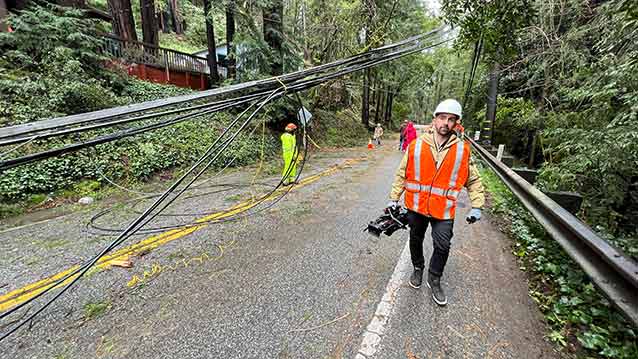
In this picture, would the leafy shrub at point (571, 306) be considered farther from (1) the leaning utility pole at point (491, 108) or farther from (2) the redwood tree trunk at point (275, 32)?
(2) the redwood tree trunk at point (275, 32)

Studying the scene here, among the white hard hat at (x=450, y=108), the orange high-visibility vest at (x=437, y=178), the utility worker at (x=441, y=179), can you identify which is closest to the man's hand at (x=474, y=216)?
the utility worker at (x=441, y=179)

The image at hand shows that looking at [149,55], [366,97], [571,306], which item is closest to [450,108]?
[571,306]

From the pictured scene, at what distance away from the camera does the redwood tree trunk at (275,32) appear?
10.9 meters

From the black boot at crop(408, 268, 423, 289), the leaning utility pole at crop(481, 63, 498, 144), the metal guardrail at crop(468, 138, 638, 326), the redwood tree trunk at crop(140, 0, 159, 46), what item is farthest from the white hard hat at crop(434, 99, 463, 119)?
the redwood tree trunk at crop(140, 0, 159, 46)

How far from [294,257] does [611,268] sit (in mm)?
2925

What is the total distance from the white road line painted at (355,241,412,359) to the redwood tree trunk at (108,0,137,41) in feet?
52.7

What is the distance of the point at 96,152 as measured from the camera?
22.3 feet

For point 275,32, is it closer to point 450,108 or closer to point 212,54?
point 212,54

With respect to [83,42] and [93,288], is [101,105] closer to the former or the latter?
[83,42]

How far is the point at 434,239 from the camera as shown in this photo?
2684 mm

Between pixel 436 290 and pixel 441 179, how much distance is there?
1112mm

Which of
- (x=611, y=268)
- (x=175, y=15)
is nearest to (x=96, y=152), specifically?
(x=611, y=268)

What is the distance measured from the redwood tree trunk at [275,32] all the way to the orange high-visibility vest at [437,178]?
10012 millimetres

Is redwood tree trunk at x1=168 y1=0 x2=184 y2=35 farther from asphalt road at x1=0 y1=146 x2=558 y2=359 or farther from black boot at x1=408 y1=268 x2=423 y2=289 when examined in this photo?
black boot at x1=408 y1=268 x2=423 y2=289
